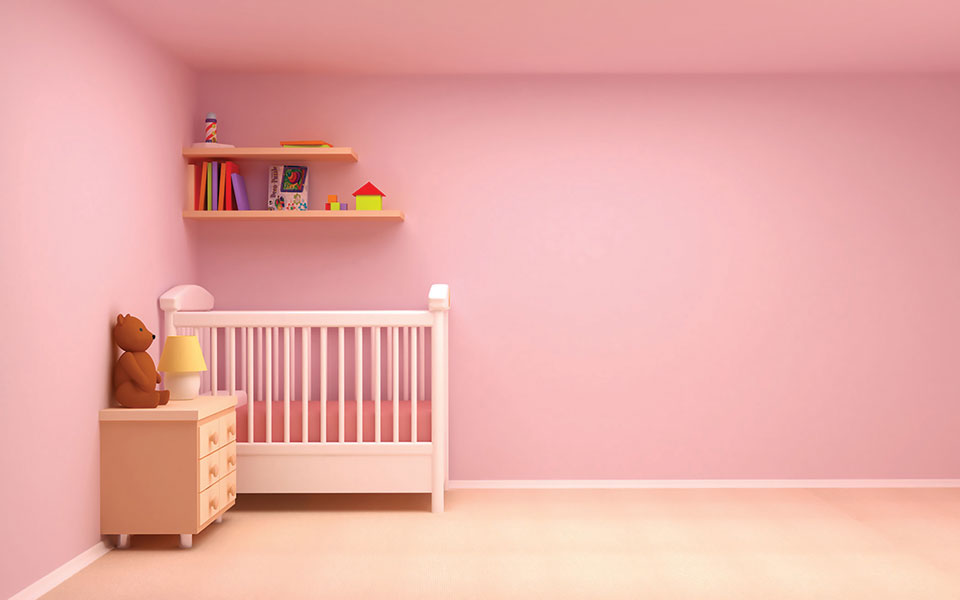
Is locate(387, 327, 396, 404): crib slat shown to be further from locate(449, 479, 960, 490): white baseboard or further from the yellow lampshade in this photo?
the yellow lampshade

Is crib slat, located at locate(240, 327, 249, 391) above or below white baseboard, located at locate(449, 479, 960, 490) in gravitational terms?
above

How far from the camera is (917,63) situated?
388 centimetres

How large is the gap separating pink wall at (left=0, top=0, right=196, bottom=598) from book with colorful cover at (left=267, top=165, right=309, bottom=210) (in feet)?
2.14

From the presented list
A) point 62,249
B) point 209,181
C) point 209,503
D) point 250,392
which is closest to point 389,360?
point 250,392

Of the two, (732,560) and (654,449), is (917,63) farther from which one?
(732,560)

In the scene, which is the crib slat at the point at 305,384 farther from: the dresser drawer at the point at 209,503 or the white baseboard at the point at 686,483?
the white baseboard at the point at 686,483

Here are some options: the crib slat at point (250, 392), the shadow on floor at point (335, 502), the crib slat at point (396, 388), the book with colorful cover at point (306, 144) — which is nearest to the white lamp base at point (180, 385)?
the crib slat at point (250, 392)

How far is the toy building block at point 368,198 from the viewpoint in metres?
3.88

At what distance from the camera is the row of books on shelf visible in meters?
3.87

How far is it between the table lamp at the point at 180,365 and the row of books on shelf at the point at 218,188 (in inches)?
36.5

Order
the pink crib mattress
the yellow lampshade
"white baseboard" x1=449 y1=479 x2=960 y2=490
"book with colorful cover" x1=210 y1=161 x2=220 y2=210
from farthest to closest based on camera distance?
1. "white baseboard" x1=449 y1=479 x2=960 y2=490
2. "book with colorful cover" x1=210 y1=161 x2=220 y2=210
3. the pink crib mattress
4. the yellow lampshade

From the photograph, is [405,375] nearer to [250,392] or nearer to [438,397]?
[438,397]

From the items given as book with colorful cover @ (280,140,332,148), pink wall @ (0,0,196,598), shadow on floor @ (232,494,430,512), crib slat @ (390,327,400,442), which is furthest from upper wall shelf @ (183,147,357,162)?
shadow on floor @ (232,494,430,512)

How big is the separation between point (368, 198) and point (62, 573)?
6.55 ft
